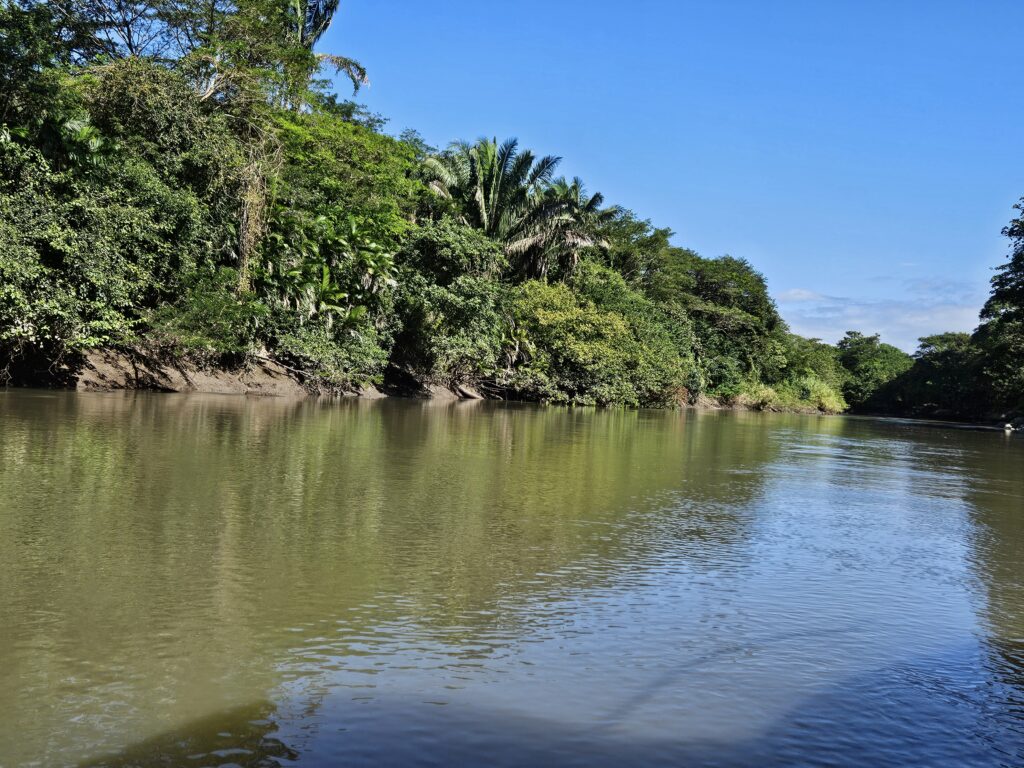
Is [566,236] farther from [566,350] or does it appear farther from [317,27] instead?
[317,27]

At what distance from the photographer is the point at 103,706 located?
3232 millimetres

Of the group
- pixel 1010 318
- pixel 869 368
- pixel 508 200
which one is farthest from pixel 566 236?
pixel 869 368

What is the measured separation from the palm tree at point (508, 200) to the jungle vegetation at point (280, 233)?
4.4 inches

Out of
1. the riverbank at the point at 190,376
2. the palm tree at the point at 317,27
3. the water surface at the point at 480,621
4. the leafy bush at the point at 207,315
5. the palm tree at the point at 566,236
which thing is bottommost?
the water surface at the point at 480,621

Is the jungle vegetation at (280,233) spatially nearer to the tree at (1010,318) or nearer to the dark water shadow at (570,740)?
the tree at (1010,318)

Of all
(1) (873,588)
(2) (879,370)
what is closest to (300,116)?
(1) (873,588)

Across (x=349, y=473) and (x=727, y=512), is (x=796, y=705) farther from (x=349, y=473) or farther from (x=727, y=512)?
(x=349, y=473)

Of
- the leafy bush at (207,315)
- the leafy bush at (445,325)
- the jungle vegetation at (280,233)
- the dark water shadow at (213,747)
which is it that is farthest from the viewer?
the leafy bush at (445,325)

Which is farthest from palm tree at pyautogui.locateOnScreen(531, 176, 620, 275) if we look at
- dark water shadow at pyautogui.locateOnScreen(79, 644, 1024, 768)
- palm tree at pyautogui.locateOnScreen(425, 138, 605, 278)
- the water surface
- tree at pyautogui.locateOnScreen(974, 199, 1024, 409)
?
dark water shadow at pyautogui.locateOnScreen(79, 644, 1024, 768)

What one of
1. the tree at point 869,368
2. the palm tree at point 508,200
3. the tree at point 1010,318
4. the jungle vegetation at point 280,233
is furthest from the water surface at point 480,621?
the tree at point 869,368

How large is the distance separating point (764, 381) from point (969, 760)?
219 feet

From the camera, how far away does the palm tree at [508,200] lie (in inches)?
1615

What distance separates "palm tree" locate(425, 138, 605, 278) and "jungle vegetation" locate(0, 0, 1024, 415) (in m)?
0.11

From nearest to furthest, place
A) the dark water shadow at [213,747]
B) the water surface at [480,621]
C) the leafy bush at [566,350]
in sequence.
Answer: the dark water shadow at [213,747] < the water surface at [480,621] < the leafy bush at [566,350]
